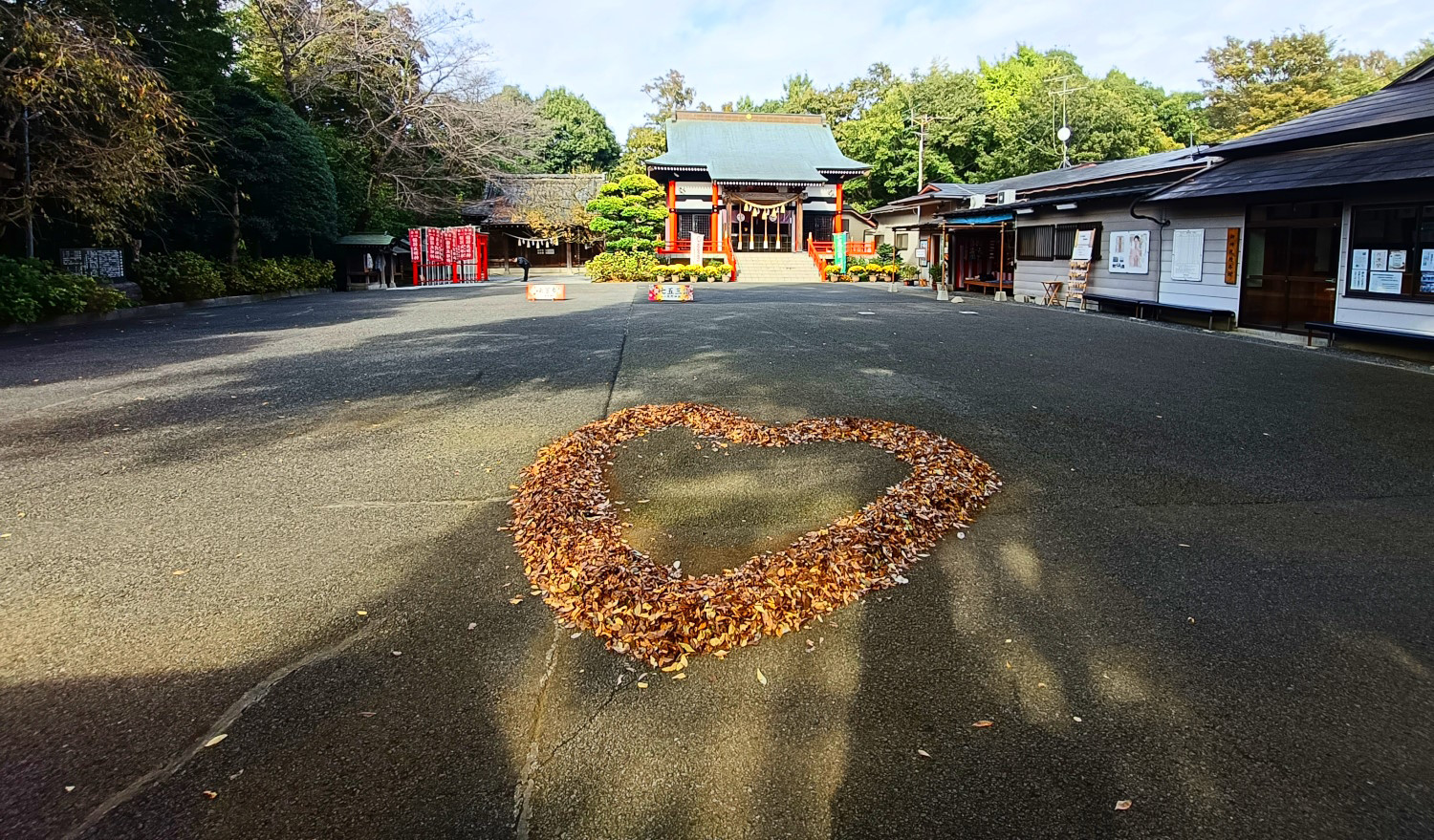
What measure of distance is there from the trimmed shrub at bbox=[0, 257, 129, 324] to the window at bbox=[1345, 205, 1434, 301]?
64.5ft

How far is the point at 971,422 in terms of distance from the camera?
6.68 metres

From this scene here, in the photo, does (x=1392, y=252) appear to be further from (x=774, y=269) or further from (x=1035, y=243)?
(x=774, y=269)

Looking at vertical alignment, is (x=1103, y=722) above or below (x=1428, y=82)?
below

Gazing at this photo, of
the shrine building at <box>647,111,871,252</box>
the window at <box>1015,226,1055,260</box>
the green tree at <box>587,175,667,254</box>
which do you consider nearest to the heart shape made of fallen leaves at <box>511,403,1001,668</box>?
the window at <box>1015,226,1055,260</box>

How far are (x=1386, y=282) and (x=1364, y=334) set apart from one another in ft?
2.41

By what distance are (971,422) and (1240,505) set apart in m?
2.16

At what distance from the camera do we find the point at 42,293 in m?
13.6

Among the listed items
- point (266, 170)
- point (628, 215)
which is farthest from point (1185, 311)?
point (628, 215)

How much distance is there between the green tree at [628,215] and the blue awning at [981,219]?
13242 mm

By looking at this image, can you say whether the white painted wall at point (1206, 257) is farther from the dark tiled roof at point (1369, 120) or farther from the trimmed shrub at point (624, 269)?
the trimmed shrub at point (624, 269)

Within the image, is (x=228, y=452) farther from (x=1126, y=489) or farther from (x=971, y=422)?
(x=1126, y=489)

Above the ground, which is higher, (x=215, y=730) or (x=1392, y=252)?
(x=1392, y=252)

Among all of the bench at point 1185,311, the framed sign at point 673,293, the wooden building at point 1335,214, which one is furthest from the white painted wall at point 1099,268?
the framed sign at point 673,293

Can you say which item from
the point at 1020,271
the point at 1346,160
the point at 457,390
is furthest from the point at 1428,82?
the point at 457,390
